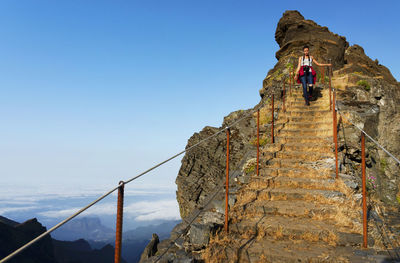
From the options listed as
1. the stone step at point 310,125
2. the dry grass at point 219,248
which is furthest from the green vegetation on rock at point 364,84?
the dry grass at point 219,248

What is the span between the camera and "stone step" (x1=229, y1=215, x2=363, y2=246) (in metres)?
3.59

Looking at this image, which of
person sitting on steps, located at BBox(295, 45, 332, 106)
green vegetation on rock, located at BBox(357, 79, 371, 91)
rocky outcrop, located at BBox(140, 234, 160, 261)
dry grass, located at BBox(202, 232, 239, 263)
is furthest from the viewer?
green vegetation on rock, located at BBox(357, 79, 371, 91)

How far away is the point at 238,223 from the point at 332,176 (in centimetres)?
278

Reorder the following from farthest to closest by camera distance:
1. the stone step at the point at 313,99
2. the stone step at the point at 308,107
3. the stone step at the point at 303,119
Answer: the stone step at the point at 313,99
the stone step at the point at 308,107
the stone step at the point at 303,119

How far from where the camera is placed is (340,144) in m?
6.73

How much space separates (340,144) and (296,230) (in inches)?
160

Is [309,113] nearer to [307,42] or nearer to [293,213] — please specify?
[293,213]

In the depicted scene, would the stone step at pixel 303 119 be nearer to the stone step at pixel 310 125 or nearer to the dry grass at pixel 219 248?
the stone step at pixel 310 125

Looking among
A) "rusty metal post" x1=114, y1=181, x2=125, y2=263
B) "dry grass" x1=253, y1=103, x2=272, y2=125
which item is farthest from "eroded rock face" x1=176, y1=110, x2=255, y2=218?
"rusty metal post" x1=114, y1=181, x2=125, y2=263

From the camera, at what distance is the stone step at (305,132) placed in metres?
7.31

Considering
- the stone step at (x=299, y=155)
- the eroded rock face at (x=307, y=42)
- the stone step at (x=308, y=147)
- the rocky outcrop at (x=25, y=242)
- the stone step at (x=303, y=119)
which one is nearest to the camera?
the stone step at (x=299, y=155)

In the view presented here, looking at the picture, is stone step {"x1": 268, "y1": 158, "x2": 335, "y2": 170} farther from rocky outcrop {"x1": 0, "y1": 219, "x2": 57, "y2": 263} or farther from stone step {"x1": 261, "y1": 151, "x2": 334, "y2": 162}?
rocky outcrop {"x1": 0, "y1": 219, "x2": 57, "y2": 263}

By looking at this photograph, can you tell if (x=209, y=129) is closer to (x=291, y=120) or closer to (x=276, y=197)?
(x=291, y=120)

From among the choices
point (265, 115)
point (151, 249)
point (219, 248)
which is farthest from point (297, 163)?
point (151, 249)
